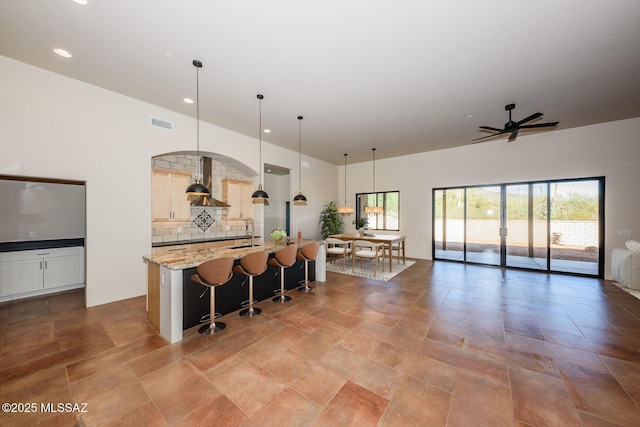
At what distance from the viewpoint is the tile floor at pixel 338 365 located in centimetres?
171

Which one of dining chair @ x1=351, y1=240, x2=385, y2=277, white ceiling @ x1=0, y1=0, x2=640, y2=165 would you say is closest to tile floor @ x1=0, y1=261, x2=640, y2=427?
dining chair @ x1=351, y1=240, x2=385, y2=277

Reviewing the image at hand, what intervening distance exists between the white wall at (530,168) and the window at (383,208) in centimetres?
21

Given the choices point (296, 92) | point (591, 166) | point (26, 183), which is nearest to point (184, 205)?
point (26, 183)

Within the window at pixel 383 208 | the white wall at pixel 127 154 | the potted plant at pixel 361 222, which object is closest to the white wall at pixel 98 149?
the white wall at pixel 127 154

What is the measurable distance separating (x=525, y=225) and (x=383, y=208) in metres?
3.65

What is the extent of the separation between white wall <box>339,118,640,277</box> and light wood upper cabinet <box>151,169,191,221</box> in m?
5.43

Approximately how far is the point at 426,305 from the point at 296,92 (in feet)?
13.0

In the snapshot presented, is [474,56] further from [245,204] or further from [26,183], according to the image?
[26,183]

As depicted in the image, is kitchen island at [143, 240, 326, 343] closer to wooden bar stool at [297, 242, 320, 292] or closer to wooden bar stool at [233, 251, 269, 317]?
wooden bar stool at [233, 251, 269, 317]

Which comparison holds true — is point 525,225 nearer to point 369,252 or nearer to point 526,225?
point 526,225

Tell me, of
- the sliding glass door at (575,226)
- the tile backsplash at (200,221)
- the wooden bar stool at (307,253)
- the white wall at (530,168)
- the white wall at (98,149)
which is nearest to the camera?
the white wall at (98,149)

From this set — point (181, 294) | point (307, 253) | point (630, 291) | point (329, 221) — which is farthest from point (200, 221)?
point (630, 291)

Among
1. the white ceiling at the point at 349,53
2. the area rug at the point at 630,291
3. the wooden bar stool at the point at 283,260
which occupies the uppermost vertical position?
the white ceiling at the point at 349,53

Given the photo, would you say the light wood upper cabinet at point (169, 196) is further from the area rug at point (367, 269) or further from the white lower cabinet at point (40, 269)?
the area rug at point (367, 269)
